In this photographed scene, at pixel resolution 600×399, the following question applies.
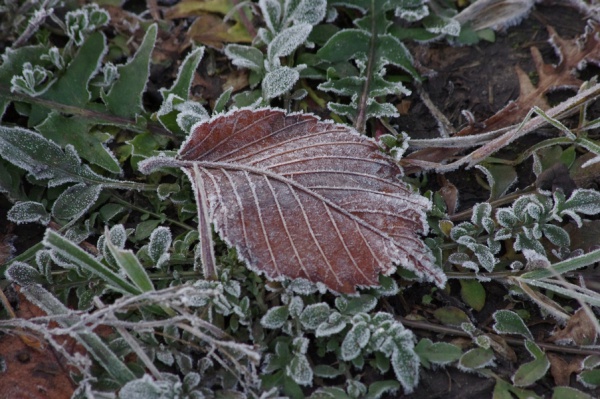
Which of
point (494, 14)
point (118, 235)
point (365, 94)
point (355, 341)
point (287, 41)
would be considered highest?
point (287, 41)

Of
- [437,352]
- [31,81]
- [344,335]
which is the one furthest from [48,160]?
[437,352]

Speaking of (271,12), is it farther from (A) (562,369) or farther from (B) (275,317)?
(A) (562,369)

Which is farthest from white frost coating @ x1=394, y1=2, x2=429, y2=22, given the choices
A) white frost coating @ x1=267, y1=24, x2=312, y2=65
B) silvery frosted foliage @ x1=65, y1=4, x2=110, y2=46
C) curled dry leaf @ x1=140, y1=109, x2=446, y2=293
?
silvery frosted foliage @ x1=65, y1=4, x2=110, y2=46

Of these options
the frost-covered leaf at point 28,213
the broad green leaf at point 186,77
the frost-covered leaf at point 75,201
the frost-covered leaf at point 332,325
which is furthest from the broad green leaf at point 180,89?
the frost-covered leaf at point 332,325

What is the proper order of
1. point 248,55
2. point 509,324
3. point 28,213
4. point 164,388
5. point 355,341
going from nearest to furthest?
point 164,388 → point 355,341 → point 509,324 → point 28,213 → point 248,55

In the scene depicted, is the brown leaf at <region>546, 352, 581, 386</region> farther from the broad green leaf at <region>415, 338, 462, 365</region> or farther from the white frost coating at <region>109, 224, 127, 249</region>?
the white frost coating at <region>109, 224, 127, 249</region>

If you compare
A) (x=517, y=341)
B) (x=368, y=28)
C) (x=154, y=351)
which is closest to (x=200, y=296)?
(x=154, y=351)
